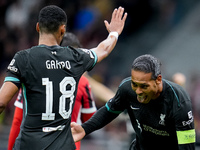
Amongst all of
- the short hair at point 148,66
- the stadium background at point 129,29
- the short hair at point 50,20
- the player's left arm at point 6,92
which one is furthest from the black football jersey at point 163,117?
the stadium background at point 129,29

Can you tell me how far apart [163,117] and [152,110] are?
0.14 m

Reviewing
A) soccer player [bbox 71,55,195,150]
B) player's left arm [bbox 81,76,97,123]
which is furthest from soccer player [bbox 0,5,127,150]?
player's left arm [bbox 81,76,97,123]

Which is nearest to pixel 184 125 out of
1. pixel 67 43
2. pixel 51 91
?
pixel 51 91

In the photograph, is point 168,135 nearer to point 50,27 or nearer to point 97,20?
point 50,27

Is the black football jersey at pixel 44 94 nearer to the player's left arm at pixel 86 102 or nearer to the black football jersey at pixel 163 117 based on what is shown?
the black football jersey at pixel 163 117

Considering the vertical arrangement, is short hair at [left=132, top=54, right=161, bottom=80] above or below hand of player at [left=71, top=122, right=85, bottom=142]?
above

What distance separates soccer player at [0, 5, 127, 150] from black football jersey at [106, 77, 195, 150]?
0.73 metres

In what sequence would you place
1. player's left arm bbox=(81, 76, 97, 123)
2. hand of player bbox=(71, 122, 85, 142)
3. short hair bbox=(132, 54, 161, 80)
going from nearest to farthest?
short hair bbox=(132, 54, 161, 80) < hand of player bbox=(71, 122, 85, 142) < player's left arm bbox=(81, 76, 97, 123)

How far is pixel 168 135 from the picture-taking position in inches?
164

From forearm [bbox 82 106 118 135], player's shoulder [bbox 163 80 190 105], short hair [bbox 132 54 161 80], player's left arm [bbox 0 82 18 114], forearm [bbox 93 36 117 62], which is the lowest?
forearm [bbox 82 106 118 135]

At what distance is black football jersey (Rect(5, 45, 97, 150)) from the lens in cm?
364

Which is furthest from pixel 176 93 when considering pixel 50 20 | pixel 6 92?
pixel 6 92

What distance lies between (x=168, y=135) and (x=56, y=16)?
5.09 ft

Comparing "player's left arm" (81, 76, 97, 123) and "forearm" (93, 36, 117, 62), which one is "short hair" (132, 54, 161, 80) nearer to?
"forearm" (93, 36, 117, 62)
